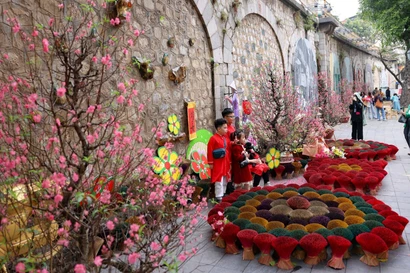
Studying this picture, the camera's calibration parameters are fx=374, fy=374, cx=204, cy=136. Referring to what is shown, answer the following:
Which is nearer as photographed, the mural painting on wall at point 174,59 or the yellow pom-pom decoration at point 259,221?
the yellow pom-pom decoration at point 259,221

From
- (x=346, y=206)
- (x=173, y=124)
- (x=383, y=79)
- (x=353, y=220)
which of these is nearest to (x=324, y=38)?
(x=173, y=124)

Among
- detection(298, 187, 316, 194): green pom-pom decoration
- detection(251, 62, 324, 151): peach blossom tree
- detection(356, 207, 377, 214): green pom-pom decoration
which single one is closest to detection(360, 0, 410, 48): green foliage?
detection(251, 62, 324, 151): peach blossom tree

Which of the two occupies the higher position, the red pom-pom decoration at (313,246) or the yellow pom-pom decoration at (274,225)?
the yellow pom-pom decoration at (274,225)

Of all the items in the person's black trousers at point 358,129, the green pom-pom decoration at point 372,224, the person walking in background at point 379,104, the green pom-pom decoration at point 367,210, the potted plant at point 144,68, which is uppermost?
the potted plant at point 144,68

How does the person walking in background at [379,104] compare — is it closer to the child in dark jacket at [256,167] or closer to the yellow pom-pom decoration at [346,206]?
the child in dark jacket at [256,167]

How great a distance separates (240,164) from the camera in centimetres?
595

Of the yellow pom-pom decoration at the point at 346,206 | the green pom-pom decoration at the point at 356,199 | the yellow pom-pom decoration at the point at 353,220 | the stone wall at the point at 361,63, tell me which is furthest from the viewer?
the stone wall at the point at 361,63

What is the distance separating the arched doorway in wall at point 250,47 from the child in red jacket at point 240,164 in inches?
143

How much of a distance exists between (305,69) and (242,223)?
11883mm

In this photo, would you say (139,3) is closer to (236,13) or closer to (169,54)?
(169,54)

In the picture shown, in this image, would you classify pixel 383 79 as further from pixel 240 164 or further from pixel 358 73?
pixel 240 164

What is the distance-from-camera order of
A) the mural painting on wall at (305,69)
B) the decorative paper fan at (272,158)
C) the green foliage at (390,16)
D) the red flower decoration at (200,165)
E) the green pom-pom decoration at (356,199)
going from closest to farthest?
the green pom-pom decoration at (356,199) < the red flower decoration at (200,165) < the decorative paper fan at (272,158) < the mural painting on wall at (305,69) < the green foliage at (390,16)

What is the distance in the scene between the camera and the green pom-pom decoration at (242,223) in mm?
4227

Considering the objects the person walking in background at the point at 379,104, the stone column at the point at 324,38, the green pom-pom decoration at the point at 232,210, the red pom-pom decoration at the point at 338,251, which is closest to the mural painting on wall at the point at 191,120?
the green pom-pom decoration at the point at 232,210
